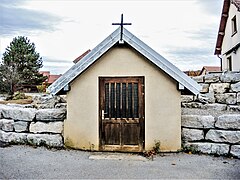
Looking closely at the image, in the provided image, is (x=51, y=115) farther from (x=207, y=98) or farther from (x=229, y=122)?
(x=207, y=98)

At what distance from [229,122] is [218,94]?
18.3ft

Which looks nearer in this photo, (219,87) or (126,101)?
(126,101)

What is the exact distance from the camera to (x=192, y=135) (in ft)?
29.5

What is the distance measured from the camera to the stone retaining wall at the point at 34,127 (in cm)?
944

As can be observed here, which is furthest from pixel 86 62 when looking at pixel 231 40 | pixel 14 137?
pixel 231 40

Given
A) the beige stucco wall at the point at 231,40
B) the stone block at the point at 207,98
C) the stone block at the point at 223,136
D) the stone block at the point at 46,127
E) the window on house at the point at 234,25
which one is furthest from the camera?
the window on house at the point at 234,25

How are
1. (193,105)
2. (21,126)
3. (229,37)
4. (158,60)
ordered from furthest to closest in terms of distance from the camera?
(229,37)
(193,105)
(21,126)
(158,60)

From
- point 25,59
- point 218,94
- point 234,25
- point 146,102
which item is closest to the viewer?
point 146,102

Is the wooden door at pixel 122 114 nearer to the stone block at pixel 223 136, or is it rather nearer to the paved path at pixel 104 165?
the paved path at pixel 104 165

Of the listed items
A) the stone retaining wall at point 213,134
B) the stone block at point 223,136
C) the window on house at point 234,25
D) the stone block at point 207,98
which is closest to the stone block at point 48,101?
the stone block at point 207,98

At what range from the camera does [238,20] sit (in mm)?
18297

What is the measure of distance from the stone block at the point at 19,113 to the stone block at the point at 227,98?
8361 millimetres

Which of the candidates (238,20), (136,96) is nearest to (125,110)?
(136,96)

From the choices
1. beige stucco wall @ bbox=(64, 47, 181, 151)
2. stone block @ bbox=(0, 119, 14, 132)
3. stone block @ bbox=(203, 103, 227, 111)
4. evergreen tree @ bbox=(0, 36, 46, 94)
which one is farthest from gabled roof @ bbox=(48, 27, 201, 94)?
evergreen tree @ bbox=(0, 36, 46, 94)
